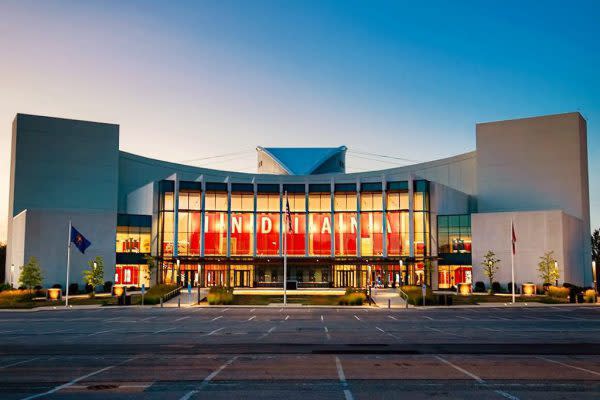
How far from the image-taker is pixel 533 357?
64.9 ft

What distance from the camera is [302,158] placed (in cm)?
12400

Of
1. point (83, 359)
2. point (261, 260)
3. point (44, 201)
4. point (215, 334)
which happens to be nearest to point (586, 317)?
point (215, 334)

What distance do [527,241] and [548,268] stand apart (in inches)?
239

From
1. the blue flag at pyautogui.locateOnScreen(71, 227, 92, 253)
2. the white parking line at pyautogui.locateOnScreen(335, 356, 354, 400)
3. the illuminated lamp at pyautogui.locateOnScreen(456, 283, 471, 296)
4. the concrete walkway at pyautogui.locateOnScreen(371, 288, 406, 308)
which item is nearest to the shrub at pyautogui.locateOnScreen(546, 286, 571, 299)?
the illuminated lamp at pyautogui.locateOnScreen(456, 283, 471, 296)

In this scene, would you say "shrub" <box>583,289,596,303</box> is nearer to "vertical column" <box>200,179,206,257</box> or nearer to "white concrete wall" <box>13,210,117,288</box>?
"vertical column" <box>200,179,206,257</box>

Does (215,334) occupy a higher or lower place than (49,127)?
lower

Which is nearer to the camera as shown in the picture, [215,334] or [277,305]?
[215,334]

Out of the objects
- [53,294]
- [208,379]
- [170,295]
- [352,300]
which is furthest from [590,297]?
[53,294]

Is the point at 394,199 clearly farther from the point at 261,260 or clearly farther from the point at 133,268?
the point at 133,268

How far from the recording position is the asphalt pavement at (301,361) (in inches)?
557

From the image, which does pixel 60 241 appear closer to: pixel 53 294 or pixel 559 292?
pixel 53 294

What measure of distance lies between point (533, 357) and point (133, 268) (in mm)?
74073

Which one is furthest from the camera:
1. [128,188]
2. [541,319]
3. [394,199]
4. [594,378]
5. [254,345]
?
[128,188]

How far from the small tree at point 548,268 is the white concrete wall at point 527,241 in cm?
113
